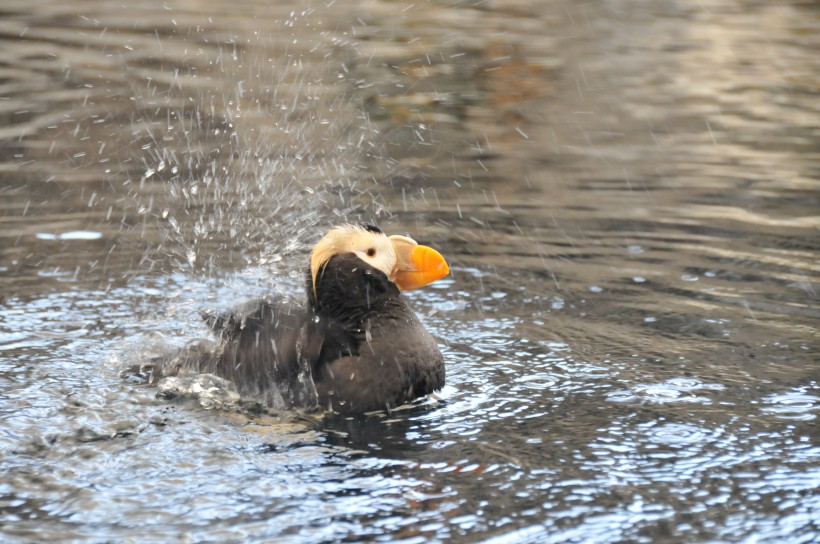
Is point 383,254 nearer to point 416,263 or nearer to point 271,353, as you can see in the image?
point 416,263

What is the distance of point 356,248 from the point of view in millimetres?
5121

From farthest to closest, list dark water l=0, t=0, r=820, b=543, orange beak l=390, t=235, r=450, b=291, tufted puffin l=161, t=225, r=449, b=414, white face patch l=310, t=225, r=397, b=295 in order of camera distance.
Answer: orange beak l=390, t=235, r=450, b=291, white face patch l=310, t=225, r=397, b=295, tufted puffin l=161, t=225, r=449, b=414, dark water l=0, t=0, r=820, b=543

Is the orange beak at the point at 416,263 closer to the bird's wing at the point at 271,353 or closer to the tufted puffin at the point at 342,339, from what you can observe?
the tufted puffin at the point at 342,339

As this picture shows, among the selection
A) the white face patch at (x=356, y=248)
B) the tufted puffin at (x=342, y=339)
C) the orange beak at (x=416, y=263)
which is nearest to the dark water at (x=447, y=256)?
the tufted puffin at (x=342, y=339)

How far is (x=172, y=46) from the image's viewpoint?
13398mm

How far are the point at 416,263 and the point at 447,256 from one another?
2.12 meters

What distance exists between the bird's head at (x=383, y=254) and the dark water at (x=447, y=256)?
22.2 inches

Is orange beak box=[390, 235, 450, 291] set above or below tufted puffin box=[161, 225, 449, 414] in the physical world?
above

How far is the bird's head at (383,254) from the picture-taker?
511cm

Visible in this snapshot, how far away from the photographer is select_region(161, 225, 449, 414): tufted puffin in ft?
16.3

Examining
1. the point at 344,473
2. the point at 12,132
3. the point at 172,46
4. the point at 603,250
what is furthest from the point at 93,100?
the point at 344,473

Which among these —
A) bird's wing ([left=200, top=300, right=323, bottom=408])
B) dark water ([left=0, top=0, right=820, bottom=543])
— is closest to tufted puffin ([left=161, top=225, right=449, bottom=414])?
bird's wing ([left=200, top=300, right=323, bottom=408])

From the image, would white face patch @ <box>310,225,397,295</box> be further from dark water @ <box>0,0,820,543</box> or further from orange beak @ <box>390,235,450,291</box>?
dark water @ <box>0,0,820,543</box>

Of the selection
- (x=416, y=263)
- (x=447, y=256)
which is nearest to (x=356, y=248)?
(x=416, y=263)
